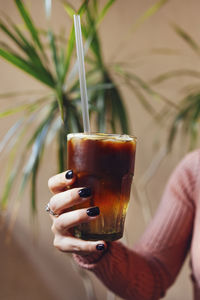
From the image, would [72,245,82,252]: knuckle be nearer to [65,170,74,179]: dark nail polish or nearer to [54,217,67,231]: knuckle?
[54,217,67,231]: knuckle

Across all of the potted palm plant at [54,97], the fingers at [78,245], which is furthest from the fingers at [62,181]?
the potted palm plant at [54,97]

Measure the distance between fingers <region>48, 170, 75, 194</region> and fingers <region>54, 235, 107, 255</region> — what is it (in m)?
0.11

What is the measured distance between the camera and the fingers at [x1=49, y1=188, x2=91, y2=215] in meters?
0.65

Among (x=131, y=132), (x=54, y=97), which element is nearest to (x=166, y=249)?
(x=54, y=97)

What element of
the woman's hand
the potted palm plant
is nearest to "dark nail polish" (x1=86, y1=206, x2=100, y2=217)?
the woman's hand

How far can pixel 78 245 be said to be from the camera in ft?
2.41

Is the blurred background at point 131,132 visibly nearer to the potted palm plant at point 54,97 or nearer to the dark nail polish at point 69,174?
the potted palm plant at point 54,97

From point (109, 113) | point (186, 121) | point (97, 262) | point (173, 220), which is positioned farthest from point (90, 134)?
point (186, 121)

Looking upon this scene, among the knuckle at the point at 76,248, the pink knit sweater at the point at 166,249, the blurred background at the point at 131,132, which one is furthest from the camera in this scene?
the blurred background at the point at 131,132

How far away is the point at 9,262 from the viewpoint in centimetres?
224

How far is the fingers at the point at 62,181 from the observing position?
0.66 meters

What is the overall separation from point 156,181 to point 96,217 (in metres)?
1.71

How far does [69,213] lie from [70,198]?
1.5 inches

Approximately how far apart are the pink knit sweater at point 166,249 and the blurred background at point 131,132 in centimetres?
95
